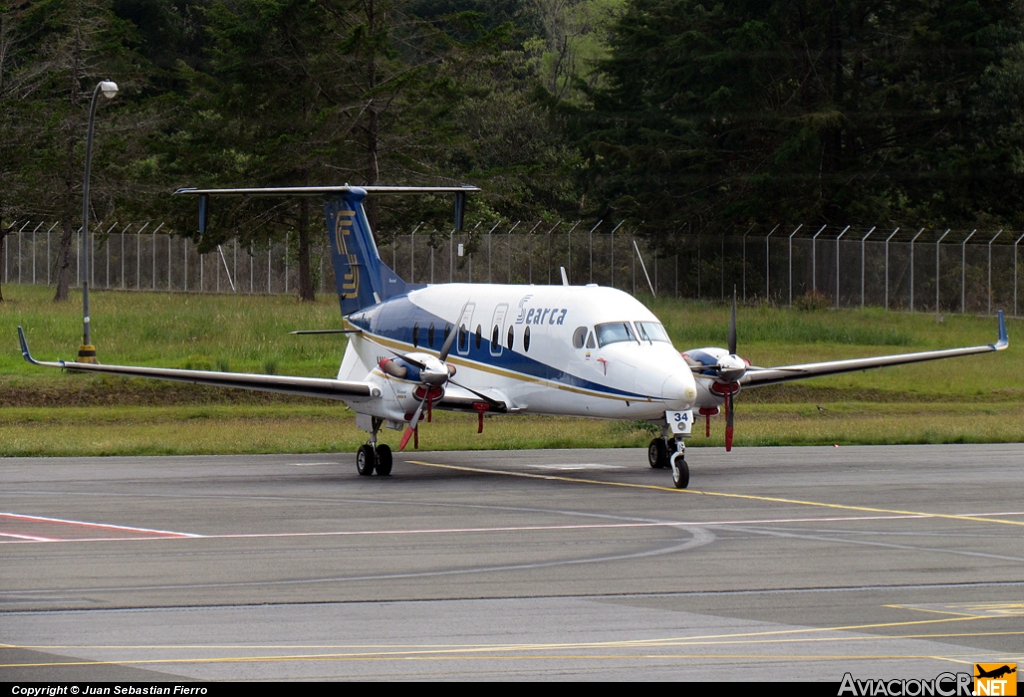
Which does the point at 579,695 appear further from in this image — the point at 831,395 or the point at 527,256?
the point at 527,256

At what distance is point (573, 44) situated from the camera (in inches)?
4277

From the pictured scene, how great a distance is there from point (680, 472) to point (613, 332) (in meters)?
2.63

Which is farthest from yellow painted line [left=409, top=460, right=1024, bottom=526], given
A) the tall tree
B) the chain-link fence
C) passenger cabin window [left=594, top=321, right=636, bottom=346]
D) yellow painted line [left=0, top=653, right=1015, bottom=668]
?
the tall tree

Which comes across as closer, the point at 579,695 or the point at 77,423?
the point at 579,695

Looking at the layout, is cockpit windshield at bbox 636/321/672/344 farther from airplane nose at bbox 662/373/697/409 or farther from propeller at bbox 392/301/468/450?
propeller at bbox 392/301/468/450

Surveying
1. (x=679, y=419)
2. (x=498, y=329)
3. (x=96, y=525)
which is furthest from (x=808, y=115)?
(x=96, y=525)

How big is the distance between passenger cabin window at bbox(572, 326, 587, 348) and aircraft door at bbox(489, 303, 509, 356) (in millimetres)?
1803

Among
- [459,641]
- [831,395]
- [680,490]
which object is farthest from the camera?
[831,395]

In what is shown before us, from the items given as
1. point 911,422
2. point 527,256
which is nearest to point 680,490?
point 911,422

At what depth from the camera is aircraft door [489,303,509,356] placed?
2380 cm

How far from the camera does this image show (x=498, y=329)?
2391 centimetres

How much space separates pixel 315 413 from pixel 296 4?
28.5 metres

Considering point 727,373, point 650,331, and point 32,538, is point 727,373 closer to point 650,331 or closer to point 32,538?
point 650,331

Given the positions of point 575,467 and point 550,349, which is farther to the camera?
point 575,467
